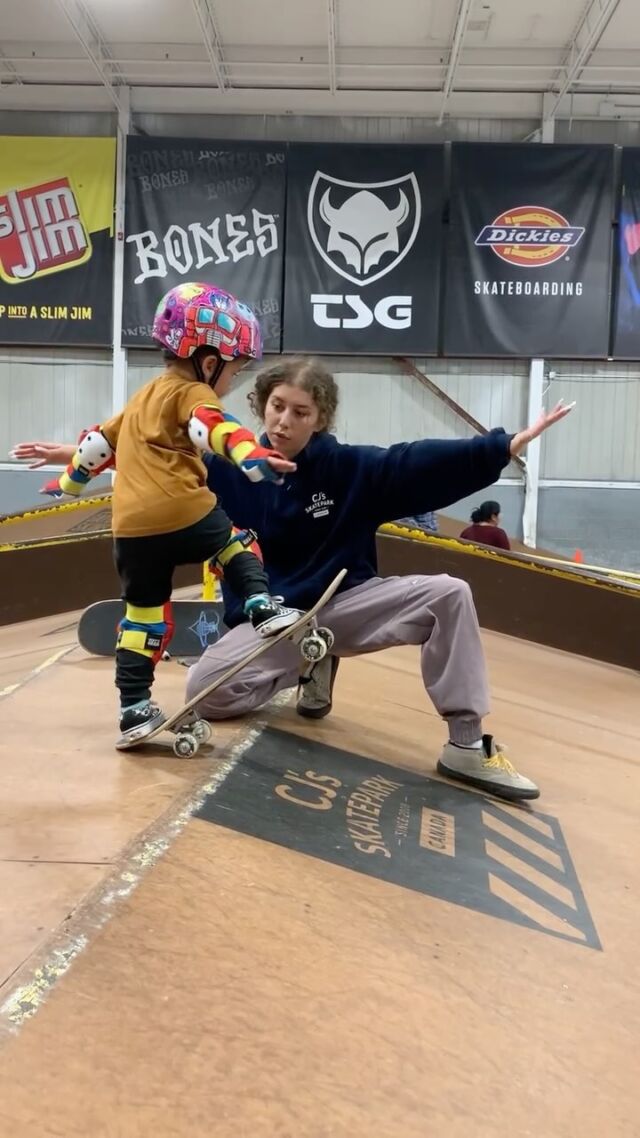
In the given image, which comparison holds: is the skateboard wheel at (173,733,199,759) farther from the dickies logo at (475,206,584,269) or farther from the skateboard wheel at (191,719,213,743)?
the dickies logo at (475,206,584,269)

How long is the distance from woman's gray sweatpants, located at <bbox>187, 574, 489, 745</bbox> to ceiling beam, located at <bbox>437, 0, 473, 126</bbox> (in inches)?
281

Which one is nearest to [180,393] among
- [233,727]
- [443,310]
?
[233,727]

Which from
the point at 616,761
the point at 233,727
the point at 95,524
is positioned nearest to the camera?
the point at 233,727

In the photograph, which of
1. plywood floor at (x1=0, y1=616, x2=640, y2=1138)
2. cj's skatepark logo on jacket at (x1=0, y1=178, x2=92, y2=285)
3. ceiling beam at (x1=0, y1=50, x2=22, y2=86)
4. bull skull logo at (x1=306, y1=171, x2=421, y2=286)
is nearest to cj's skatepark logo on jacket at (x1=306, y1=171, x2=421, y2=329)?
bull skull logo at (x1=306, y1=171, x2=421, y2=286)

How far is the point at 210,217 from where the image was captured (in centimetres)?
867

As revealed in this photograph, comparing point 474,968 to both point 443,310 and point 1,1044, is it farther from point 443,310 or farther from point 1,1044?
point 443,310

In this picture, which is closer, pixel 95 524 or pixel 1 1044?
pixel 1 1044

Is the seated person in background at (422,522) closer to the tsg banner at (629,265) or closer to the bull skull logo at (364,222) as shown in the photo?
the bull skull logo at (364,222)

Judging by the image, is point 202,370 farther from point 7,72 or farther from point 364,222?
point 7,72

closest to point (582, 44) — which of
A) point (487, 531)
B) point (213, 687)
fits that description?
point (487, 531)

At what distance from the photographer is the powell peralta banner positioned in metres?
8.76

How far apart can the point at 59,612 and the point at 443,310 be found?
20.0 ft

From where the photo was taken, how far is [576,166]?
8492 mm

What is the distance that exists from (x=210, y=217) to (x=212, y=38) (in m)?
1.63
